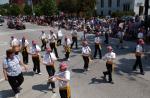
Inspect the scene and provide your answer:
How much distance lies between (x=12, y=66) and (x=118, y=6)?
5845 centimetres

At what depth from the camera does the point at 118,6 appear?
227 ft

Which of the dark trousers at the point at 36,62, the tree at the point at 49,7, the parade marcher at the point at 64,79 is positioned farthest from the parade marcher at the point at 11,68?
the tree at the point at 49,7

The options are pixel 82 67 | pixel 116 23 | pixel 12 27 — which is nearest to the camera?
pixel 82 67

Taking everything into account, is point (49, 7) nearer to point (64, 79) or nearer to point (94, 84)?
point (94, 84)

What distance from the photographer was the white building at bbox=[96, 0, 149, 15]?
209 ft

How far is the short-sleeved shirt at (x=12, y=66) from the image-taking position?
1256 cm

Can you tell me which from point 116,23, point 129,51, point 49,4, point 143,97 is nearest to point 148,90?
point 143,97

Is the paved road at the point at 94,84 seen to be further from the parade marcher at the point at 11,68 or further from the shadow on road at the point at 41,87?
the parade marcher at the point at 11,68

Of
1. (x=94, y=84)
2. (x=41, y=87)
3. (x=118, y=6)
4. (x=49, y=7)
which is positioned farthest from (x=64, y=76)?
(x=118, y=6)

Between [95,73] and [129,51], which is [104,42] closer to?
[129,51]

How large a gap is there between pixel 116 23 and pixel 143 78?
20.1 meters

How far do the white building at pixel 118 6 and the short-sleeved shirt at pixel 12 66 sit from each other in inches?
1902

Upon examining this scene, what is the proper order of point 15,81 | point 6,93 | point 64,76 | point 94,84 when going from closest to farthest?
Answer: 1. point 64,76
2. point 15,81
3. point 6,93
4. point 94,84

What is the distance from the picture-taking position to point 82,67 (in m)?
19.3
